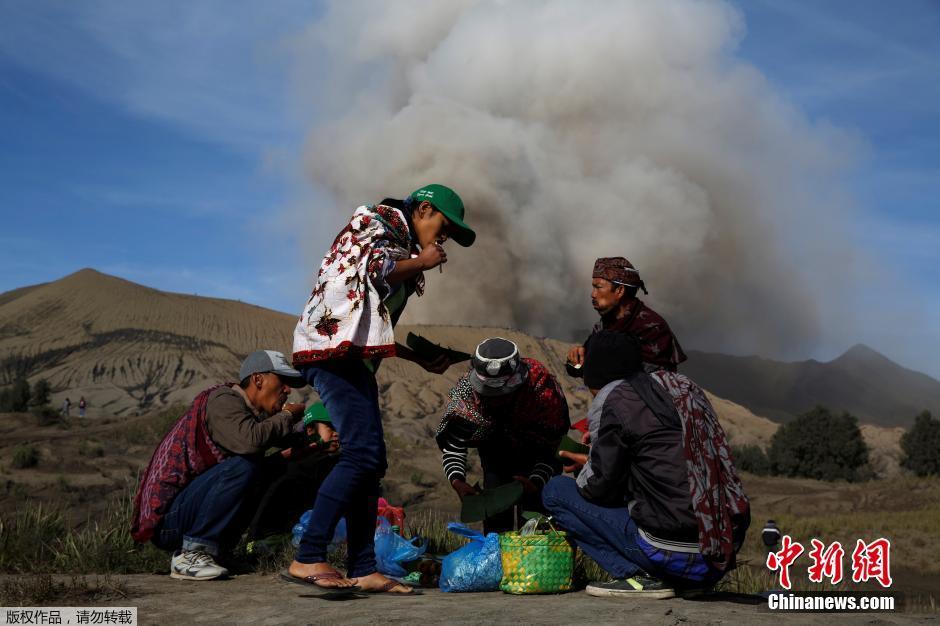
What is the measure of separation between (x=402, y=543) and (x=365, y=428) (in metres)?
0.99

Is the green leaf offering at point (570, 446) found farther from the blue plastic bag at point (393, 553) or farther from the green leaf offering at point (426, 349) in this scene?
the blue plastic bag at point (393, 553)

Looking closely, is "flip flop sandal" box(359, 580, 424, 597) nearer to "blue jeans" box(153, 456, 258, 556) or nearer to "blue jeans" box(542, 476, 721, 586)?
"blue jeans" box(542, 476, 721, 586)

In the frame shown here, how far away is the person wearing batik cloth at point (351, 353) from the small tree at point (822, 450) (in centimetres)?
2178

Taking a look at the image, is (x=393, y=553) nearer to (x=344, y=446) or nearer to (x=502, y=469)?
(x=502, y=469)

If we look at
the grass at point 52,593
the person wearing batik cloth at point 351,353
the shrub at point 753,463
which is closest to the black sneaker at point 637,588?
the person wearing batik cloth at point 351,353

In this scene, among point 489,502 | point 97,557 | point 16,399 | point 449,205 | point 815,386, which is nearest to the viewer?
point 449,205

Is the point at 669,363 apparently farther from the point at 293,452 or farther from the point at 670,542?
the point at 293,452

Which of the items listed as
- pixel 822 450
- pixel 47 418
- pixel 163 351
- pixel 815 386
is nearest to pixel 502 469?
pixel 47 418

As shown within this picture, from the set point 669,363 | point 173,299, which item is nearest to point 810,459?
point 669,363

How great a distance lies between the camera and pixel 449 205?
3.77m

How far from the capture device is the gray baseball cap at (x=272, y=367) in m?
4.22

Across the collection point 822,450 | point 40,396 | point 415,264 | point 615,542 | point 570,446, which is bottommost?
point 822,450

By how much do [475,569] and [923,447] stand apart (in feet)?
75.8

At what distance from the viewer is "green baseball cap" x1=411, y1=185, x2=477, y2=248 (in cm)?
374
